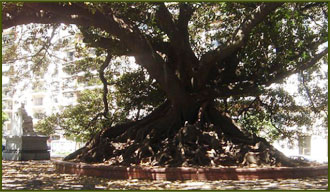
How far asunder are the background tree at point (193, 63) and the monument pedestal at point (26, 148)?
3.83 meters

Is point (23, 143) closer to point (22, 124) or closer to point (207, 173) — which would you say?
point (22, 124)

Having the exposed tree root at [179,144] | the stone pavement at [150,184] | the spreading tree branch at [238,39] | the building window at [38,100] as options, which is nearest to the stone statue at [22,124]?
the exposed tree root at [179,144]

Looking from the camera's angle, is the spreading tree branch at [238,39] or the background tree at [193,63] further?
the background tree at [193,63]

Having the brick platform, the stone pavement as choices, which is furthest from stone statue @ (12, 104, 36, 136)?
the brick platform

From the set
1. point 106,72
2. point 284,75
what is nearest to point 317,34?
point 284,75

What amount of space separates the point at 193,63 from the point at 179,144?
338cm

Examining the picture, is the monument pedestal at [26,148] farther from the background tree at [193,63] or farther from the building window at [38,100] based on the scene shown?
the building window at [38,100]

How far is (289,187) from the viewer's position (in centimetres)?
701

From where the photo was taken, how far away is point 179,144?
9859mm

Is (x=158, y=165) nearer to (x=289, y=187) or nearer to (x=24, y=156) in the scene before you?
(x=289, y=187)

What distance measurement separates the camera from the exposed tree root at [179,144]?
937 centimetres

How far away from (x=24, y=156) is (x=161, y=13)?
805 centimetres

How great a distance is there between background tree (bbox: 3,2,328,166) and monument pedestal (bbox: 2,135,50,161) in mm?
3829

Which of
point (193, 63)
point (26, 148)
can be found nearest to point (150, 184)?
point (193, 63)
